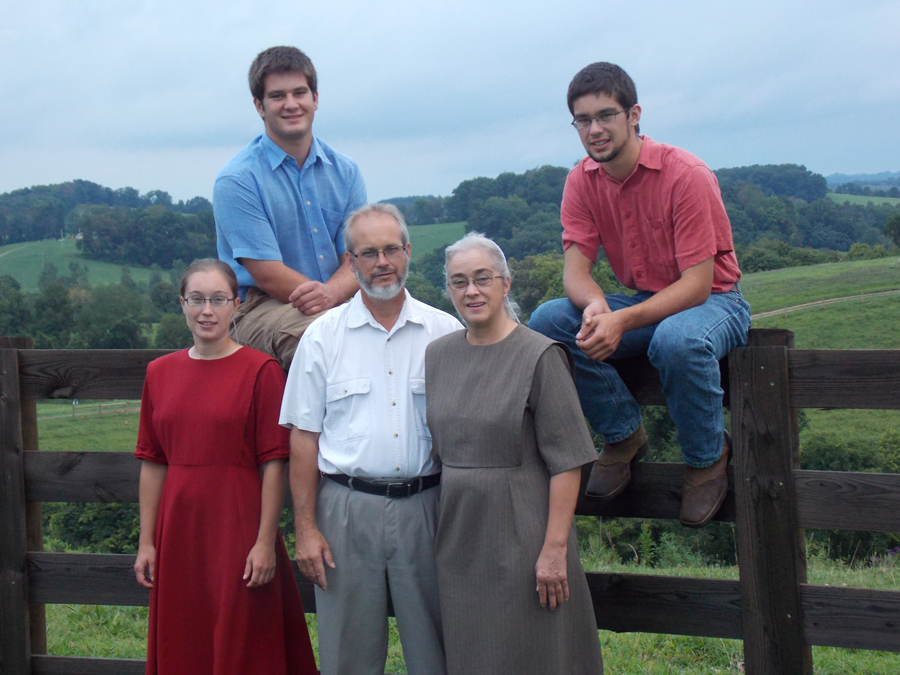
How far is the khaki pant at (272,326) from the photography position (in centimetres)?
324

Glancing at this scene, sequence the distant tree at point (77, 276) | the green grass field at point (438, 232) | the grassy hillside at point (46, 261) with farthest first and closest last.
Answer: the grassy hillside at point (46, 261)
the distant tree at point (77, 276)
the green grass field at point (438, 232)

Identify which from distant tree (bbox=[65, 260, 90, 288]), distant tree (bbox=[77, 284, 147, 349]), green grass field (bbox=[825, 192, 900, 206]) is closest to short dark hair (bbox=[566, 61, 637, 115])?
distant tree (bbox=[77, 284, 147, 349])

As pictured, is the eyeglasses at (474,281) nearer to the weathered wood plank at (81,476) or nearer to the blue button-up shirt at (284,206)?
the blue button-up shirt at (284,206)

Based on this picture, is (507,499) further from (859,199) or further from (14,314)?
(859,199)

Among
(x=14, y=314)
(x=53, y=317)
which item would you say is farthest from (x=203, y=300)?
(x=14, y=314)

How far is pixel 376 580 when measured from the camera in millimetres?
2770

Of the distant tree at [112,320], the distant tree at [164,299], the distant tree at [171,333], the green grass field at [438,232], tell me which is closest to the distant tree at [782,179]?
the green grass field at [438,232]

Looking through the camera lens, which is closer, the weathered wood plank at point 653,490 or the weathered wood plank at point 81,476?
the weathered wood plank at point 653,490

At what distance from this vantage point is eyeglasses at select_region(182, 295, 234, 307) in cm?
289

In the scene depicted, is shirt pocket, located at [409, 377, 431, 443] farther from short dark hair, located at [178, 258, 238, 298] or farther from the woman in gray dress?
short dark hair, located at [178, 258, 238, 298]

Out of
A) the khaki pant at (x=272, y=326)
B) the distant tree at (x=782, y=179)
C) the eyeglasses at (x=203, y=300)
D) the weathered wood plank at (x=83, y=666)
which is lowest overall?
the weathered wood plank at (x=83, y=666)

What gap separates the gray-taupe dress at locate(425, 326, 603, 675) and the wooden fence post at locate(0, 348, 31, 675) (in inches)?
82.8

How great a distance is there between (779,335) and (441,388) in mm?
1300

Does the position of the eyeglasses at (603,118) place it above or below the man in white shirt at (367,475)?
above
